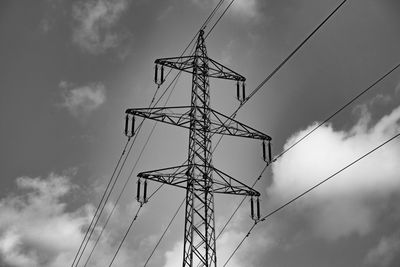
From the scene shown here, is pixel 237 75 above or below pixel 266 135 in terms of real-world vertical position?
above

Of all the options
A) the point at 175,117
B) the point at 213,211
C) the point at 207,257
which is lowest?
the point at 207,257

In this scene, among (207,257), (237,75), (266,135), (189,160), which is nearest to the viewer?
(207,257)

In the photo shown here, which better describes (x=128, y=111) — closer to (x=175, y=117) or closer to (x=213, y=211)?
(x=175, y=117)

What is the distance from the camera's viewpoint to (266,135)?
25828mm

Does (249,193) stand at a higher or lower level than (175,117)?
lower

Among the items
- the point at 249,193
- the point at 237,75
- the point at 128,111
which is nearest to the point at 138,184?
the point at 128,111

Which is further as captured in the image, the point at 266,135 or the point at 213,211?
the point at 266,135

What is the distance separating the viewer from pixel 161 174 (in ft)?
77.4

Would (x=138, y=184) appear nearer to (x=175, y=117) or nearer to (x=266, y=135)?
(x=175, y=117)

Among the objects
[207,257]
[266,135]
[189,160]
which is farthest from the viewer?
[266,135]

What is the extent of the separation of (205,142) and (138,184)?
3470 mm

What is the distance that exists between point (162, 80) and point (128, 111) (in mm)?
3626

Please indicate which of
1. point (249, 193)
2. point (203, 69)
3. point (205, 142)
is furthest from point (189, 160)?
point (203, 69)

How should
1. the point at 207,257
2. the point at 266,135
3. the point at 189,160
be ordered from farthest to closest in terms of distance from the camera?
1. the point at 266,135
2. the point at 189,160
3. the point at 207,257
